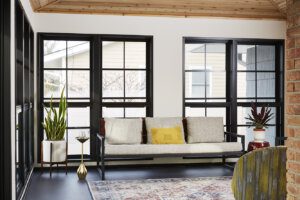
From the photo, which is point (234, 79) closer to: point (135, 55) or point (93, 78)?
point (135, 55)

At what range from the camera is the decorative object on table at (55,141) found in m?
7.55

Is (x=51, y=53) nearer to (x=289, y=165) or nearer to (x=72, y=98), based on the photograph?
(x=72, y=98)

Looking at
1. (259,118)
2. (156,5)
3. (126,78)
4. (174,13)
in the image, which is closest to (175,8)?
(174,13)

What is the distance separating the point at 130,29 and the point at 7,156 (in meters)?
4.58

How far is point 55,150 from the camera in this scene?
7.56 m

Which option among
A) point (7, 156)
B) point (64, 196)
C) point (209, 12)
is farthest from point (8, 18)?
point (209, 12)

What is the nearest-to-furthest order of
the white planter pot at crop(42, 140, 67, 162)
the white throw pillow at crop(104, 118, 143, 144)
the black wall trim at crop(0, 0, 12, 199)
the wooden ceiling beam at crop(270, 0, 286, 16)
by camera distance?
the black wall trim at crop(0, 0, 12, 199), the white planter pot at crop(42, 140, 67, 162), the white throw pillow at crop(104, 118, 143, 144), the wooden ceiling beam at crop(270, 0, 286, 16)

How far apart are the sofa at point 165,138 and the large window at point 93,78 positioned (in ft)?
1.65

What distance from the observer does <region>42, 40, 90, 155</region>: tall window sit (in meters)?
8.34

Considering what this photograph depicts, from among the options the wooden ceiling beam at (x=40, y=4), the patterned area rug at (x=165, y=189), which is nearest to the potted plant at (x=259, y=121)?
the patterned area rug at (x=165, y=189)

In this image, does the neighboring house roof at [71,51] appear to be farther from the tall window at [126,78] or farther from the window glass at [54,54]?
the tall window at [126,78]

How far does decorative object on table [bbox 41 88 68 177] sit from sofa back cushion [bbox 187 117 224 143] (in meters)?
2.10

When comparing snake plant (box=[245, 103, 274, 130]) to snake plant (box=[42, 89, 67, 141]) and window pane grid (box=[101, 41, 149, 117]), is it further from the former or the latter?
snake plant (box=[42, 89, 67, 141])

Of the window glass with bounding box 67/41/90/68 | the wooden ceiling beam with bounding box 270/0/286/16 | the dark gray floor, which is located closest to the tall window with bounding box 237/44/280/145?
the wooden ceiling beam with bounding box 270/0/286/16
